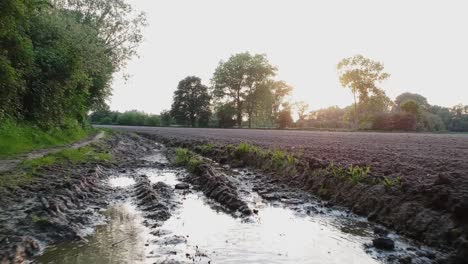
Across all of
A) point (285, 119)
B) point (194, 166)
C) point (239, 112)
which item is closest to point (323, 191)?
point (194, 166)

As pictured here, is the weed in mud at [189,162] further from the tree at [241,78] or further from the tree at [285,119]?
the tree at [241,78]

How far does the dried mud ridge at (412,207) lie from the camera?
238 inches

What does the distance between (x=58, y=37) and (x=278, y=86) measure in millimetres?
83316

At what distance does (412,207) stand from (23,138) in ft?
52.6

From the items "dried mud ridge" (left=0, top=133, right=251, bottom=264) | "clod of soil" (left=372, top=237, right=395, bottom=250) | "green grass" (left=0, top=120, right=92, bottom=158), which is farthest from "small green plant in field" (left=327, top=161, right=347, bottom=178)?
"green grass" (left=0, top=120, right=92, bottom=158)

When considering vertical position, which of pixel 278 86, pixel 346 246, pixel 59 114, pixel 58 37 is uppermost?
pixel 278 86

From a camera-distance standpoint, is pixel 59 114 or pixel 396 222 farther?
pixel 59 114

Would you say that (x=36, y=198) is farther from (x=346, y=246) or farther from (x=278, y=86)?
(x=278, y=86)

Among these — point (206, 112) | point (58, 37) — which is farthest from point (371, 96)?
point (58, 37)

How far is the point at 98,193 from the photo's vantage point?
399 inches

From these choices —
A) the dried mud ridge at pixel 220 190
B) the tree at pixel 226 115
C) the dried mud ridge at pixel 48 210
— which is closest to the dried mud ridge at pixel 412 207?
the dried mud ridge at pixel 220 190

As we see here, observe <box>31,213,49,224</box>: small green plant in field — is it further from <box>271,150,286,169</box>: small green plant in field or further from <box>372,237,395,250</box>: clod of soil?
<box>271,150,286,169</box>: small green plant in field

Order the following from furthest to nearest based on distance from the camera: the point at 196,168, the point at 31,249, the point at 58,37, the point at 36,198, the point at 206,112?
the point at 206,112
the point at 58,37
the point at 196,168
the point at 36,198
the point at 31,249

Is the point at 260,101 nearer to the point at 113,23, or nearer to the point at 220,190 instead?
the point at 113,23
